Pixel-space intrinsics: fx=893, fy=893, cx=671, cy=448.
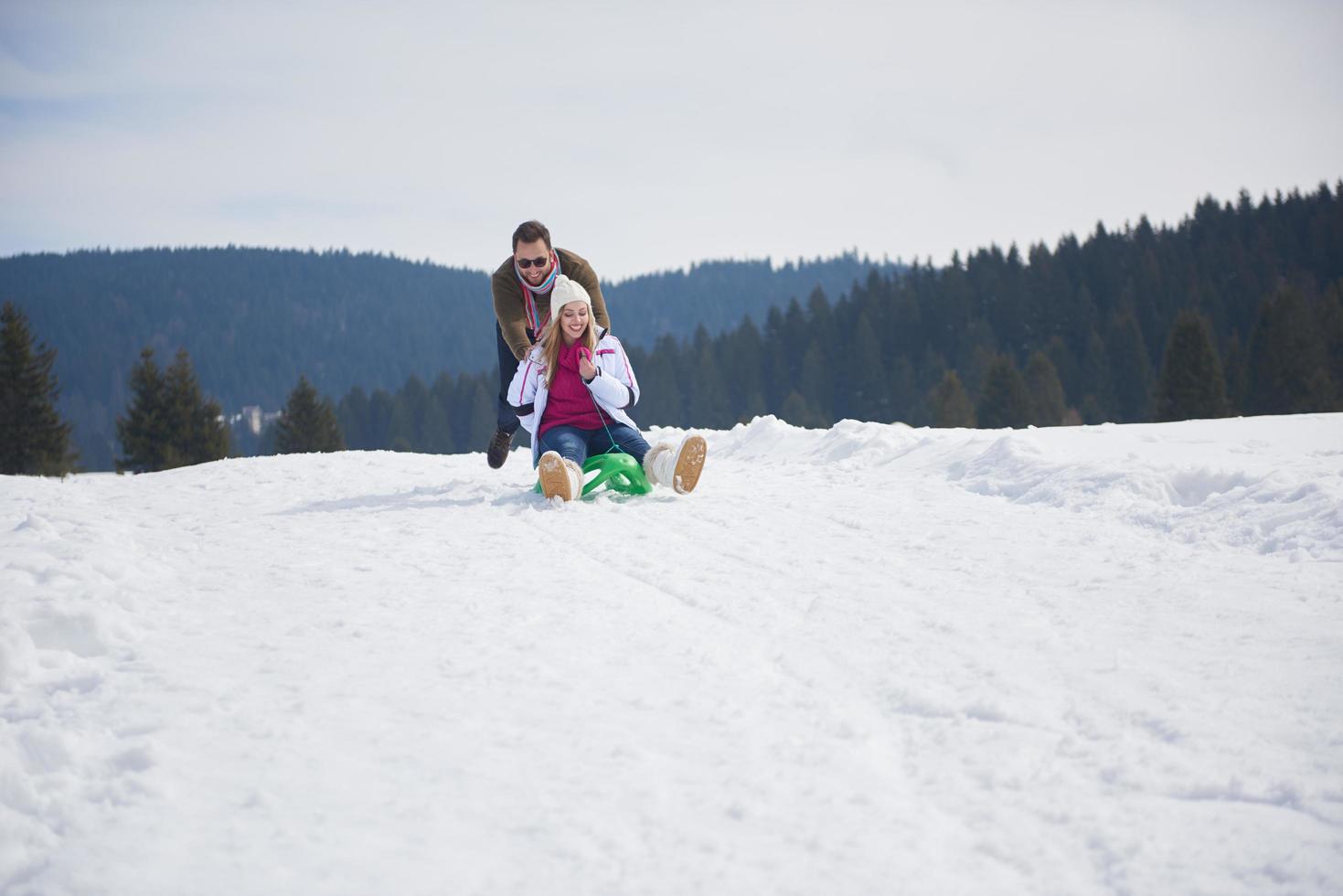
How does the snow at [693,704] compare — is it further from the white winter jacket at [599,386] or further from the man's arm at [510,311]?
the man's arm at [510,311]

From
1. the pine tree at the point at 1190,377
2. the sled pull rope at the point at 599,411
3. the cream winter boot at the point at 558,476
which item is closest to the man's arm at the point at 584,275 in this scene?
the sled pull rope at the point at 599,411

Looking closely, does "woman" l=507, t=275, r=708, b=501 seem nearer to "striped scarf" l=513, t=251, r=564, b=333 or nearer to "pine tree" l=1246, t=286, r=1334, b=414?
"striped scarf" l=513, t=251, r=564, b=333

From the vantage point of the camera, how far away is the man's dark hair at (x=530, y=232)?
6430 mm

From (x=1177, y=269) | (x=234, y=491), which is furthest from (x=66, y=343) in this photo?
(x=234, y=491)

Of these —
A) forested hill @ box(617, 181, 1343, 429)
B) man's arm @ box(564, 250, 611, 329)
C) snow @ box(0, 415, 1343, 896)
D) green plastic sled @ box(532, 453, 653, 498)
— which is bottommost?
snow @ box(0, 415, 1343, 896)

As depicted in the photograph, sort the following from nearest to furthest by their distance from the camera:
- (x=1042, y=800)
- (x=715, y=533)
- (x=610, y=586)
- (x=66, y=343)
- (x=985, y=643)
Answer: (x=1042, y=800) < (x=985, y=643) < (x=610, y=586) < (x=715, y=533) < (x=66, y=343)

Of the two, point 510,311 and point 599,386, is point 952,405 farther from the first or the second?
point 599,386

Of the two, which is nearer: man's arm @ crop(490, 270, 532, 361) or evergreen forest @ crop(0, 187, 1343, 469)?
man's arm @ crop(490, 270, 532, 361)

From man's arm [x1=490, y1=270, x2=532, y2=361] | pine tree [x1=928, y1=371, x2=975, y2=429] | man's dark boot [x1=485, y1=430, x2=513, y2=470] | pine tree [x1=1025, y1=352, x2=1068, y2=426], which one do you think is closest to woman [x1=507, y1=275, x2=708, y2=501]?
man's arm [x1=490, y1=270, x2=532, y2=361]

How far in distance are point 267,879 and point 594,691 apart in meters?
0.99

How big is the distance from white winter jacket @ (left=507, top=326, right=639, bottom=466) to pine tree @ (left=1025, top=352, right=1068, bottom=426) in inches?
2075

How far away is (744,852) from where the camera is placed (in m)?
1.87

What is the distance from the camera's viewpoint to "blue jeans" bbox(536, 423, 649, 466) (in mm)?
6148

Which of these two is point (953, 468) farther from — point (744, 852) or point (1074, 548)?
point (744, 852)
